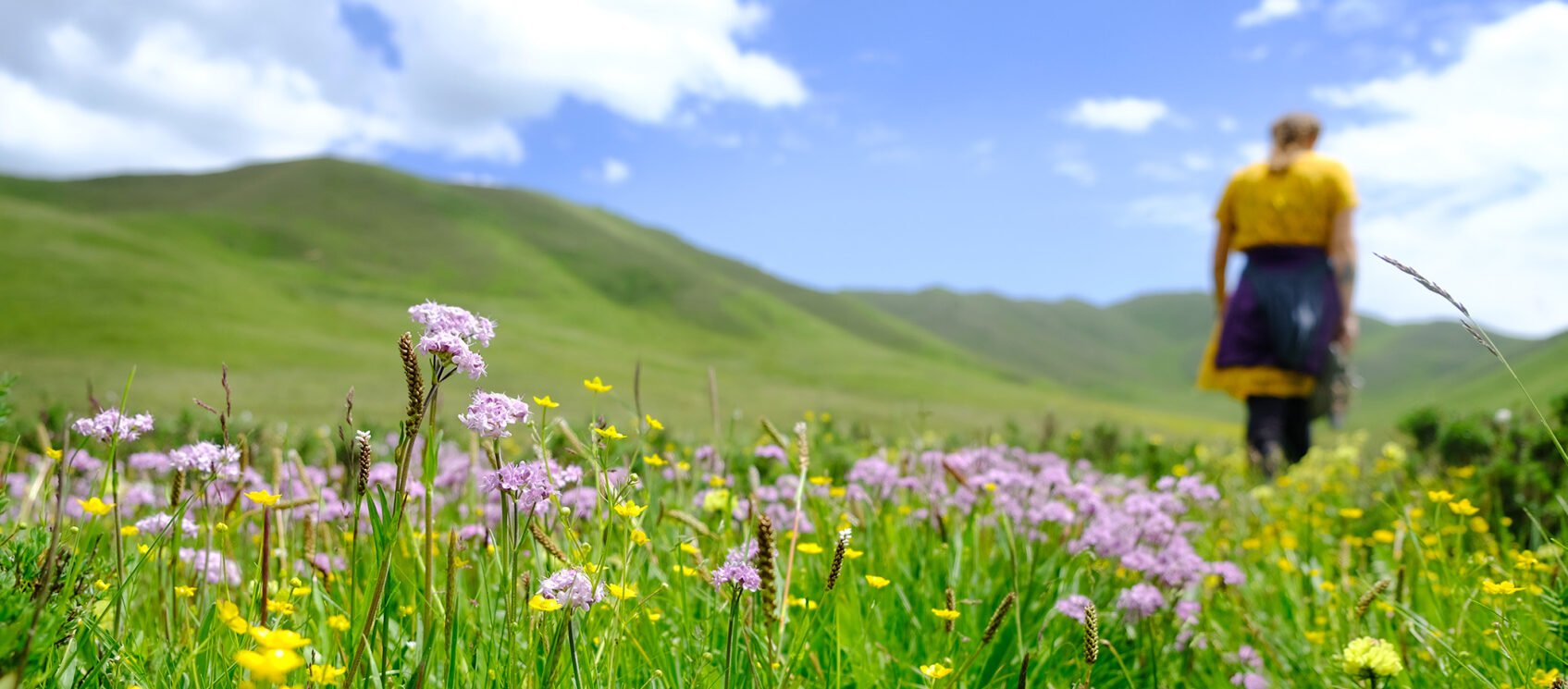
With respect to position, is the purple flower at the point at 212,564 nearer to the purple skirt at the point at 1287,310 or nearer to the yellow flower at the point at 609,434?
the yellow flower at the point at 609,434

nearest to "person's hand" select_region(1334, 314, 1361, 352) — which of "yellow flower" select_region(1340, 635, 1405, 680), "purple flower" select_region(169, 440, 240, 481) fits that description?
"yellow flower" select_region(1340, 635, 1405, 680)

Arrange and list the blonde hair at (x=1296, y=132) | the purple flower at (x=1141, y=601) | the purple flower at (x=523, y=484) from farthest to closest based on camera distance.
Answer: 1. the blonde hair at (x=1296, y=132)
2. the purple flower at (x=1141, y=601)
3. the purple flower at (x=523, y=484)

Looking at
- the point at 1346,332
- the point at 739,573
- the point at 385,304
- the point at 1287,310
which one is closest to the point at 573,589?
the point at 739,573

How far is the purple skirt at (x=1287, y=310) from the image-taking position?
8.70 meters

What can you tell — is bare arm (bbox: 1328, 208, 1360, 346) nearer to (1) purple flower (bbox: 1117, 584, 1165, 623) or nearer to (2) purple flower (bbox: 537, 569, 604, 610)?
(1) purple flower (bbox: 1117, 584, 1165, 623)

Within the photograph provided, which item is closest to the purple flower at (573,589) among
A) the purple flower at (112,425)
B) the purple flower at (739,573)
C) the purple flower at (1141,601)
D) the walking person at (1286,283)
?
the purple flower at (739,573)

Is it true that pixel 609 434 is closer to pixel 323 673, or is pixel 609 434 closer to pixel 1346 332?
pixel 323 673

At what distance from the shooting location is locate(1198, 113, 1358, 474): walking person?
8.62 meters

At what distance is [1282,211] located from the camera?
870 centimetres

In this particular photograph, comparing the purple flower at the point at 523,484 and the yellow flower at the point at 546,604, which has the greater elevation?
the purple flower at the point at 523,484

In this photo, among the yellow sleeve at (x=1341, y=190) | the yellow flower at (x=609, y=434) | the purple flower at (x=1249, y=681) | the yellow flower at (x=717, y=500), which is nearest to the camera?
the yellow flower at (x=609, y=434)

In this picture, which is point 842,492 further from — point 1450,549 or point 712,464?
point 1450,549

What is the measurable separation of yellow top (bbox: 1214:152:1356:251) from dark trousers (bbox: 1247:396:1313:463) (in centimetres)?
156

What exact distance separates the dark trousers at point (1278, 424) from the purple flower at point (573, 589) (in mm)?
8506
